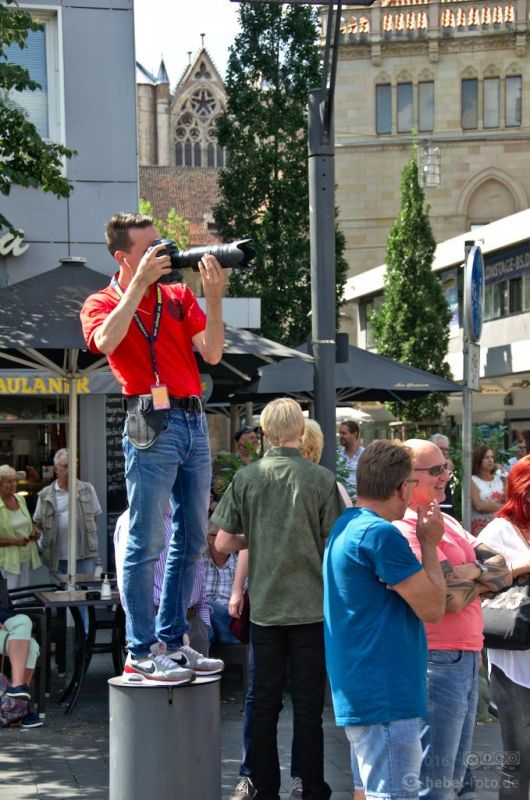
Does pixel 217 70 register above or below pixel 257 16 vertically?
above

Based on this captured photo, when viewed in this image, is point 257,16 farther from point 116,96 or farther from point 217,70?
point 217,70

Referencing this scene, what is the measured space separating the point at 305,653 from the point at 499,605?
997 mm

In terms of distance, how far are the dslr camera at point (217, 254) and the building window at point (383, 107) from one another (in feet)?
167

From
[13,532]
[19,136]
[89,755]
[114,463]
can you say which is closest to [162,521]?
[89,755]

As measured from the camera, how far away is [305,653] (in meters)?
5.88

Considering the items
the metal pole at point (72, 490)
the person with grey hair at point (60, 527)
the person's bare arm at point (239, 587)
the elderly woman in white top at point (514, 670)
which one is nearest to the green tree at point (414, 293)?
the person with grey hair at point (60, 527)

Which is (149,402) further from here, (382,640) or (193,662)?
(382,640)

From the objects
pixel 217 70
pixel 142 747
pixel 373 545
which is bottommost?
pixel 142 747

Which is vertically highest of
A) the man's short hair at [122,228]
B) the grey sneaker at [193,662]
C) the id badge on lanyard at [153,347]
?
the man's short hair at [122,228]

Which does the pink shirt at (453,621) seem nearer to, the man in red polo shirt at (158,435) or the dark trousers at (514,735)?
the dark trousers at (514,735)

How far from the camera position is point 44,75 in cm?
1403

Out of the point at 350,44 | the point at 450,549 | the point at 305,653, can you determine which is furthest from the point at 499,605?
the point at 350,44

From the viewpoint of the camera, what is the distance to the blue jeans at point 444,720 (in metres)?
4.88

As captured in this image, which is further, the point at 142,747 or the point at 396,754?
the point at 142,747
